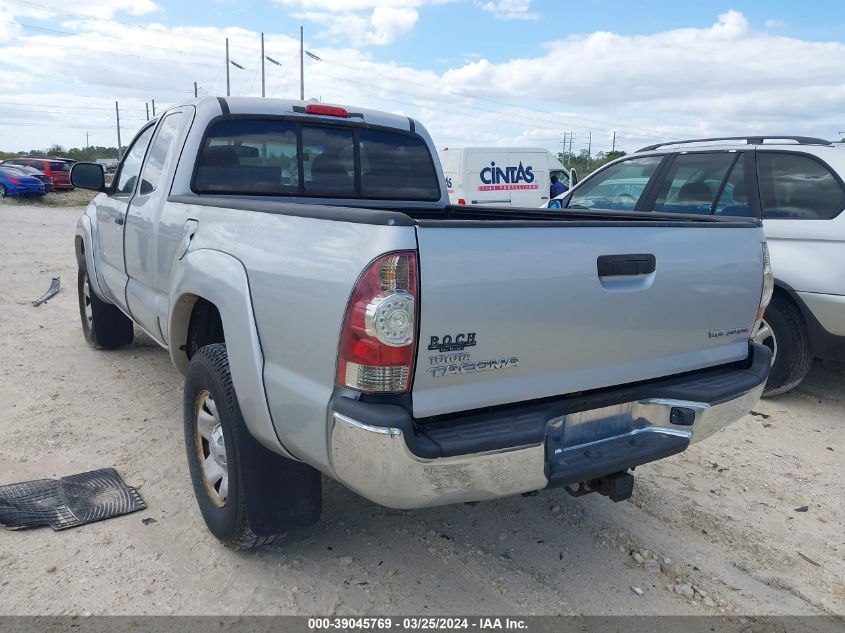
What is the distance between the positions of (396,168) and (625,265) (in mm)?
2333

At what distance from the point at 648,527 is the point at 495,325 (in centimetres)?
172

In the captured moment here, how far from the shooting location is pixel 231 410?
2.65 metres

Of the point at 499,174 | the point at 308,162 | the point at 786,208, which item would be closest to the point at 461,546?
the point at 308,162

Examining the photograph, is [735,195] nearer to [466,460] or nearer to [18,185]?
[466,460]

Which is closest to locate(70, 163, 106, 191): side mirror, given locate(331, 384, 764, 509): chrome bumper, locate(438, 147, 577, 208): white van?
locate(331, 384, 764, 509): chrome bumper

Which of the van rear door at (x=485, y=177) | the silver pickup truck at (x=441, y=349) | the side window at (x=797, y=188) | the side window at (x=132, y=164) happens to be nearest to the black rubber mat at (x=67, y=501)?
the silver pickup truck at (x=441, y=349)

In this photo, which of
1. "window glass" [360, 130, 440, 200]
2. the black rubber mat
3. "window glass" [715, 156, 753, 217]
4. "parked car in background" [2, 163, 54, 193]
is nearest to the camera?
the black rubber mat

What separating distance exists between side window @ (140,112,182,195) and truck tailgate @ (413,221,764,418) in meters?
2.60

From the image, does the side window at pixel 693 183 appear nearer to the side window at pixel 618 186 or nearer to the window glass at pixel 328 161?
the side window at pixel 618 186

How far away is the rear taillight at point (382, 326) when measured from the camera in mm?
2014

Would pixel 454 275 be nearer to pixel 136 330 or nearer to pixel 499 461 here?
pixel 499 461

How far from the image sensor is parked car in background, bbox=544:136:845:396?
464cm

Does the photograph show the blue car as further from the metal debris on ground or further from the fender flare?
the fender flare

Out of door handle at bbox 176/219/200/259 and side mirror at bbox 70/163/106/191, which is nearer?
door handle at bbox 176/219/200/259
